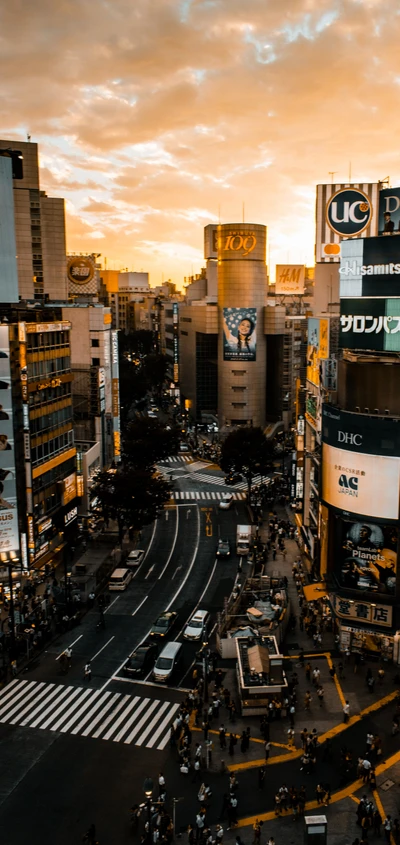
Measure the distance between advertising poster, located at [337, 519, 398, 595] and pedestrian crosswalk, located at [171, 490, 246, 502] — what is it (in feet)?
125

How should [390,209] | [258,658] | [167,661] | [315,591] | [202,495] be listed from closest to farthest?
[258,658], [167,661], [315,591], [390,209], [202,495]

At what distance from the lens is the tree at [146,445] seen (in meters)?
85.8

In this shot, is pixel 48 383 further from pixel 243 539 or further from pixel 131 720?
pixel 131 720

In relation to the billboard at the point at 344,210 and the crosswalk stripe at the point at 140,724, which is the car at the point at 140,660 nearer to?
the crosswalk stripe at the point at 140,724

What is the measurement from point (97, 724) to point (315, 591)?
57.4ft

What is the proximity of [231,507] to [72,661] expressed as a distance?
37.5m

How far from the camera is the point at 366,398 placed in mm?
44562

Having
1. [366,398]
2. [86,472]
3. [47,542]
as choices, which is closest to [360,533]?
[366,398]

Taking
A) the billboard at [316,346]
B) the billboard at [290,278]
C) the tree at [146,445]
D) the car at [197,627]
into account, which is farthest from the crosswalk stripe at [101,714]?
the billboard at [290,278]

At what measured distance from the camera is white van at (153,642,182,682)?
40.1 m

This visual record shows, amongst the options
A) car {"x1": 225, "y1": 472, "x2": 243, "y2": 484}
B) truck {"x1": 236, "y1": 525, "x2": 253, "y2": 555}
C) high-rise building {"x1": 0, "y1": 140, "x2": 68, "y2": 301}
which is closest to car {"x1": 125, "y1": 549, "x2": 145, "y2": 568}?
truck {"x1": 236, "y1": 525, "x2": 253, "y2": 555}

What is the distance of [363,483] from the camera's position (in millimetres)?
42656

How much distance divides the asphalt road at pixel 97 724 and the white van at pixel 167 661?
0.72 metres

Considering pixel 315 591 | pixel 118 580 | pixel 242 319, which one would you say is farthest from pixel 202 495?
pixel 242 319
